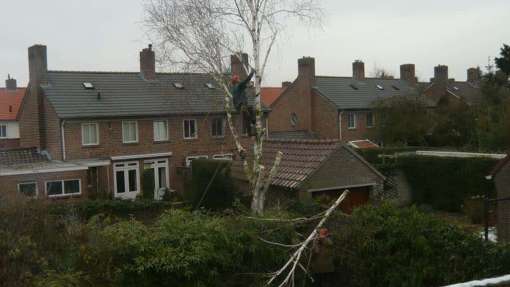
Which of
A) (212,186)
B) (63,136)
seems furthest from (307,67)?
(212,186)

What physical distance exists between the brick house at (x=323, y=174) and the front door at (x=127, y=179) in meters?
11.6

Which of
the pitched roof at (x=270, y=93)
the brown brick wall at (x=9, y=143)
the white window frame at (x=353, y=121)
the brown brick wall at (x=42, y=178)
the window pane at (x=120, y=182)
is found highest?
the pitched roof at (x=270, y=93)

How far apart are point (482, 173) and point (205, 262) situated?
725 inches

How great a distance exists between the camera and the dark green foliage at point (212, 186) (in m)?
23.3

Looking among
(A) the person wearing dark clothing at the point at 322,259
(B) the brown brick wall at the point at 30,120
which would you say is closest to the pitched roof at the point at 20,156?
(B) the brown brick wall at the point at 30,120

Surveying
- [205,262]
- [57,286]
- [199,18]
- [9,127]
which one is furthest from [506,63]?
[9,127]

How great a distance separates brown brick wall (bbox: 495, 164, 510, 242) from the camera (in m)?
17.5

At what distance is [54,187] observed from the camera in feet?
90.2

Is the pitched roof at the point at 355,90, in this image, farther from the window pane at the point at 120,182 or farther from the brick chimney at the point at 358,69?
the window pane at the point at 120,182

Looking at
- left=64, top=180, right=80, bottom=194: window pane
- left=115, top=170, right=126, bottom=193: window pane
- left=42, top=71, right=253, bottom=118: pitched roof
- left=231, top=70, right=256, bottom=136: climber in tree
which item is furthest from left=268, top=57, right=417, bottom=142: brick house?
left=231, top=70, right=256, bottom=136: climber in tree

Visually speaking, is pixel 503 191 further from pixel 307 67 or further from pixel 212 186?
pixel 307 67

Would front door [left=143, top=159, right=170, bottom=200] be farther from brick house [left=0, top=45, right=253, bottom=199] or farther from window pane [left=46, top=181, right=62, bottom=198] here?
window pane [left=46, top=181, right=62, bottom=198]

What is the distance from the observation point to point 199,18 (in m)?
19.5

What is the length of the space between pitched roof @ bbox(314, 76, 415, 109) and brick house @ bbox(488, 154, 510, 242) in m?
23.0
